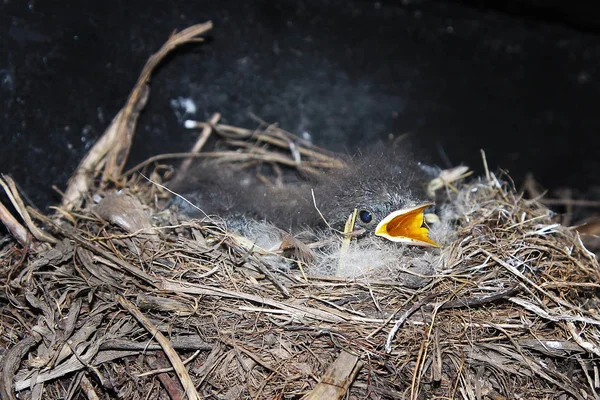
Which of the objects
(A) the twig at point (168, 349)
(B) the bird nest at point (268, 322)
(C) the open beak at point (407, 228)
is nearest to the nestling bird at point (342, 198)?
(C) the open beak at point (407, 228)

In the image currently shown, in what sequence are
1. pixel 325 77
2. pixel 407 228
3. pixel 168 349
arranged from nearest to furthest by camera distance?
1. pixel 168 349
2. pixel 407 228
3. pixel 325 77

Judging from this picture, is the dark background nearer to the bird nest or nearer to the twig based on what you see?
the bird nest

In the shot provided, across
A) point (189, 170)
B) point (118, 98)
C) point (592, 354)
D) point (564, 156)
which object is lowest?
point (564, 156)

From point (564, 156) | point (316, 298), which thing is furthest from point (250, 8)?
point (564, 156)

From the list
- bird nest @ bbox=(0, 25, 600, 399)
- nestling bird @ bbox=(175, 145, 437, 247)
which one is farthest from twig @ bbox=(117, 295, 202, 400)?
nestling bird @ bbox=(175, 145, 437, 247)

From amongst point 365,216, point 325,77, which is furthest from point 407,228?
point 325,77

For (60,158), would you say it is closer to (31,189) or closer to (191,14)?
(31,189)

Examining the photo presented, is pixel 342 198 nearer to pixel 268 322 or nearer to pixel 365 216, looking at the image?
pixel 365 216
